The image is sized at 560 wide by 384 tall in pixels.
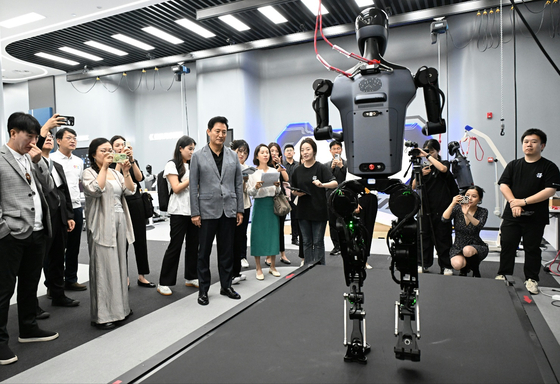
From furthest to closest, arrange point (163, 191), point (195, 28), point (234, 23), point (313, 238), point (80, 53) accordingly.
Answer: point (80, 53) → point (195, 28) → point (234, 23) → point (313, 238) → point (163, 191)

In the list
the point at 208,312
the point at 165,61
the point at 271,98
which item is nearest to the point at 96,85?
the point at 165,61

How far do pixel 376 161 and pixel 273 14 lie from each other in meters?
6.32

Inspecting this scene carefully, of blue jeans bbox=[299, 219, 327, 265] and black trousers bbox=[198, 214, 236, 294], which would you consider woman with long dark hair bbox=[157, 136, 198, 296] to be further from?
blue jeans bbox=[299, 219, 327, 265]

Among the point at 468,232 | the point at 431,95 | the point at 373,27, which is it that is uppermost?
the point at 373,27

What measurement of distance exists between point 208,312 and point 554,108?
6.52m

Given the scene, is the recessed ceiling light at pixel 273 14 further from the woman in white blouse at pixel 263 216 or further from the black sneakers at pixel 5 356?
the black sneakers at pixel 5 356

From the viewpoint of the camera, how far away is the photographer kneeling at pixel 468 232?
3299 millimetres

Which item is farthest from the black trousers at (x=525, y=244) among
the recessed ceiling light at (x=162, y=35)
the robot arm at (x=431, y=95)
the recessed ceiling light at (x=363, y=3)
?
the recessed ceiling light at (x=162, y=35)

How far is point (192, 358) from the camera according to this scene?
1378 mm

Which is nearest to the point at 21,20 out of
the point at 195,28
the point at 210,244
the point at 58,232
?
the point at 195,28

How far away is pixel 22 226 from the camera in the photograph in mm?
2119

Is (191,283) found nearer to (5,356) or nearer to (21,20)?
(5,356)

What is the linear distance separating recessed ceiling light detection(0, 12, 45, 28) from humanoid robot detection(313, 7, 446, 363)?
7.33m

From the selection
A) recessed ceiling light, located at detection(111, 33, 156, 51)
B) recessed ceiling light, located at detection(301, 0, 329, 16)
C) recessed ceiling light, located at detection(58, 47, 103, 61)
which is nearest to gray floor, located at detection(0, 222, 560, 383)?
recessed ceiling light, located at detection(301, 0, 329, 16)
